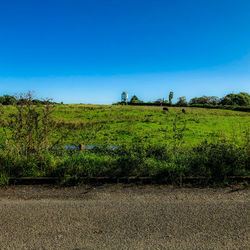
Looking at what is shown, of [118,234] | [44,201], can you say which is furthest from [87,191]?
[118,234]

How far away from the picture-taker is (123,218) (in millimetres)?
4660

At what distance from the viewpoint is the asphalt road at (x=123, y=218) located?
3.89 meters

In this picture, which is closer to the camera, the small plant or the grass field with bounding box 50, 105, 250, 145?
the small plant

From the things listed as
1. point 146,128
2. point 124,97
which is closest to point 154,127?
point 146,128

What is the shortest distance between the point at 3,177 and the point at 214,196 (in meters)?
6.09

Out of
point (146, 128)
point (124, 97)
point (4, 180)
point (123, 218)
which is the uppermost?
point (124, 97)

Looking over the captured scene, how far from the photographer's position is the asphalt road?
12.8 ft

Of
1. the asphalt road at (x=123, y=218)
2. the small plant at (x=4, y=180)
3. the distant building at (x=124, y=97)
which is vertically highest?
the distant building at (x=124, y=97)

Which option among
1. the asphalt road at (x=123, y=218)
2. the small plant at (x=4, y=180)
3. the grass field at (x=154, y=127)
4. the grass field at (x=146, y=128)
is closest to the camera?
the asphalt road at (x=123, y=218)

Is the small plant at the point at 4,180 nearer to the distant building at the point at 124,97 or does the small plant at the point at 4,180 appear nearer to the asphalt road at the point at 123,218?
the asphalt road at the point at 123,218

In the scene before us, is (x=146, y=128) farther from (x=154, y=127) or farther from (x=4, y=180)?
(x=4, y=180)

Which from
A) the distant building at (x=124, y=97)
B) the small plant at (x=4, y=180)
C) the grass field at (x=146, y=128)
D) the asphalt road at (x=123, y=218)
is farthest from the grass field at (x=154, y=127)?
the distant building at (x=124, y=97)

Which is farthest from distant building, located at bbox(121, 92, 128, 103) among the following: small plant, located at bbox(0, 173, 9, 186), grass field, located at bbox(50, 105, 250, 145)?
small plant, located at bbox(0, 173, 9, 186)

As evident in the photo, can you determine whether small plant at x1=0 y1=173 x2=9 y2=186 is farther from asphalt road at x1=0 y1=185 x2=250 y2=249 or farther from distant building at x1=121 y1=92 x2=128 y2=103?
distant building at x1=121 y1=92 x2=128 y2=103
